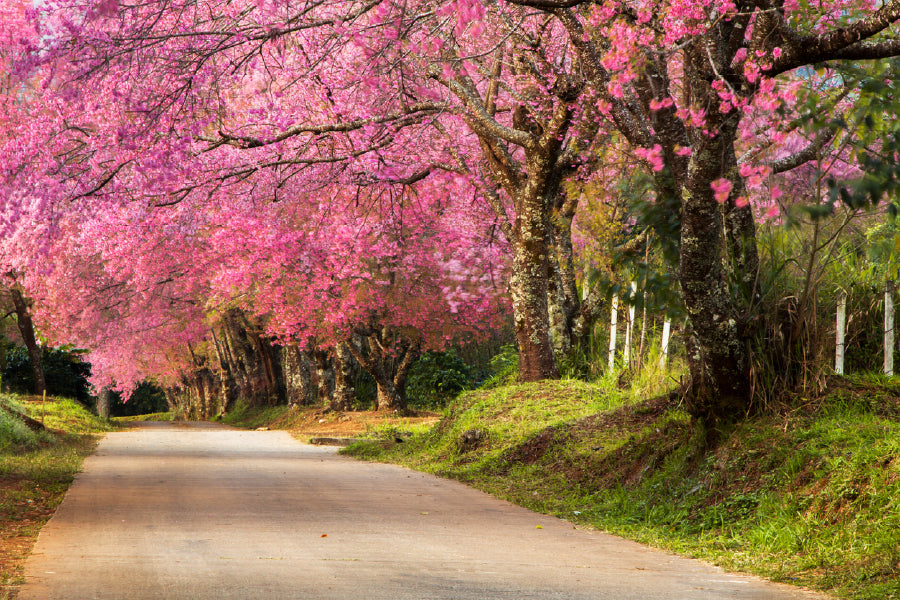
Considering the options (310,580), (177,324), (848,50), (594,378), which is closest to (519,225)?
(594,378)

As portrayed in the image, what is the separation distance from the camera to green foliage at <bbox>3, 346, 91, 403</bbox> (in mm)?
38719

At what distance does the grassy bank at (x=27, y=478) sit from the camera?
6594mm

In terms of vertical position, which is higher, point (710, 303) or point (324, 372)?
point (710, 303)

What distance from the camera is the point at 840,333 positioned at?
8711mm

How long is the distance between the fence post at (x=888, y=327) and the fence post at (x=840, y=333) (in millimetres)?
353

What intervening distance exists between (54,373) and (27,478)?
33.4m

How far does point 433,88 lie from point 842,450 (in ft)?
35.9

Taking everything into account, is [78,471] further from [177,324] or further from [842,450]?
[177,324]

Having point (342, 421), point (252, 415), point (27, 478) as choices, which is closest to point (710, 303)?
point (27, 478)

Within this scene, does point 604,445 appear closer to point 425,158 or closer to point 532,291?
point 532,291

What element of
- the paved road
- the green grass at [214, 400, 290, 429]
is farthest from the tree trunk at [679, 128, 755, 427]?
the green grass at [214, 400, 290, 429]

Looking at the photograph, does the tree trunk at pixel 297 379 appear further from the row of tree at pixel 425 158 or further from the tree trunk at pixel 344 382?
the tree trunk at pixel 344 382

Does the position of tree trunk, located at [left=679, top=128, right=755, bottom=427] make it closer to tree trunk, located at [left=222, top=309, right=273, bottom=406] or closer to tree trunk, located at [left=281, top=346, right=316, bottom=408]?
tree trunk, located at [left=281, top=346, right=316, bottom=408]

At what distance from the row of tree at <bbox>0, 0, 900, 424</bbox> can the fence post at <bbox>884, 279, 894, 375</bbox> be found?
47.0 inches
